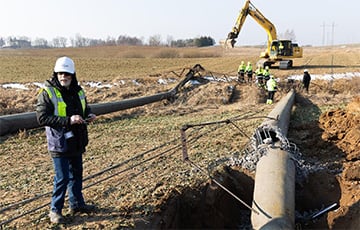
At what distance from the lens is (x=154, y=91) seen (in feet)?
57.5

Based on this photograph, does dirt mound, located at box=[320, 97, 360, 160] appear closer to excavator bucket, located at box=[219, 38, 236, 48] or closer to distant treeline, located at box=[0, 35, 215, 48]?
excavator bucket, located at box=[219, 38, 236, 48]

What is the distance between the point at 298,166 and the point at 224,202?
1.50 metres

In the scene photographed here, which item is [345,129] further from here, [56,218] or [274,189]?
[56,218]

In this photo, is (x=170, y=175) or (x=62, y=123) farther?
(x=170, y=175)

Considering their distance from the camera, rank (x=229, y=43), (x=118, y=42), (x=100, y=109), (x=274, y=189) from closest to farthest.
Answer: (x=274, y=189) → (x=100, y=109) → (x=229, y=43) → (x=118, y=42)

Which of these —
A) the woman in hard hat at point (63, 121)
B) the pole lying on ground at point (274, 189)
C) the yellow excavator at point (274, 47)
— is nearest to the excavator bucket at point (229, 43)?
the yellow excavator at point (274, 47)

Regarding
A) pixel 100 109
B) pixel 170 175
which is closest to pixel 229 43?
pixel 100 109

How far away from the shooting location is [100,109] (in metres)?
12.4

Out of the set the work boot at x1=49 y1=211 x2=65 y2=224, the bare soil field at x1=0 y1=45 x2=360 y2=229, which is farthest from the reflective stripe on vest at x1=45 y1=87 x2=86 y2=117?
the bare soil field at x1=0 y1=45 x2=360 y2=229

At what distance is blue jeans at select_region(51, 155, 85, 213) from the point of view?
14.7 feet

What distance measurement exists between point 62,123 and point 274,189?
9.89 ft

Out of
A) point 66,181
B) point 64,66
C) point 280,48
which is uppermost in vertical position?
point 64,66

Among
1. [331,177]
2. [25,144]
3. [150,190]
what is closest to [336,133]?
[331,177]

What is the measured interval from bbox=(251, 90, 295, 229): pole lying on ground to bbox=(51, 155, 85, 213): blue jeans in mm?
2294
